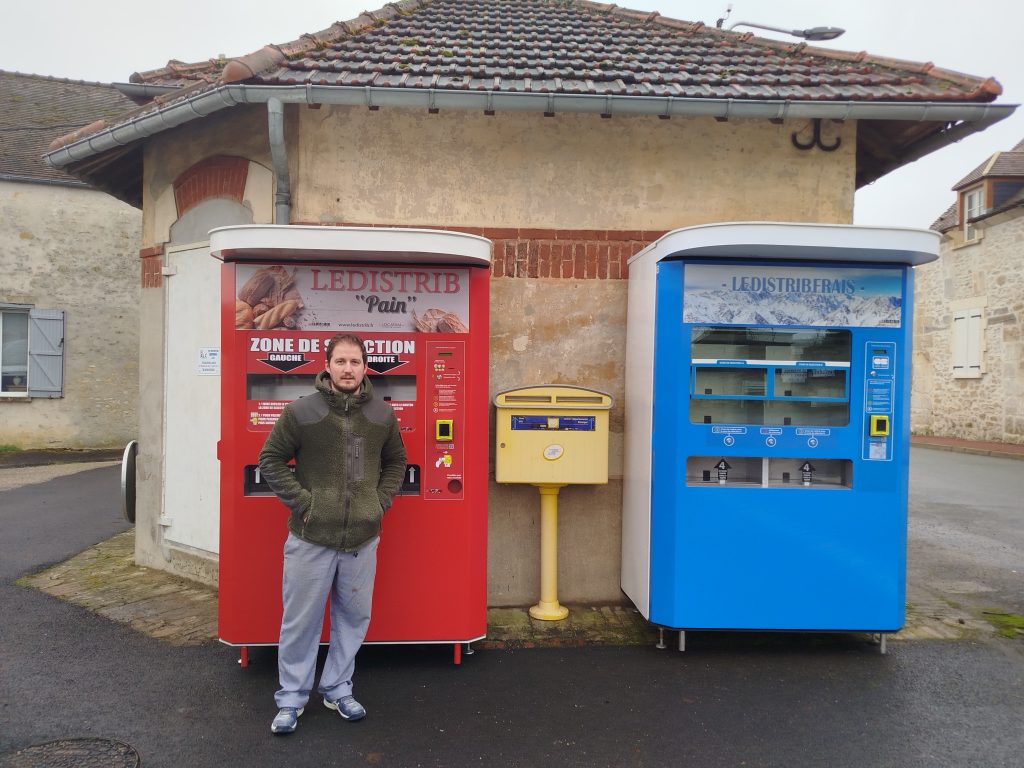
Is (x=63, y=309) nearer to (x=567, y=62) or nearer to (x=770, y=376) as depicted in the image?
(x=567, y=62)

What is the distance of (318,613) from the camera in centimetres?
350

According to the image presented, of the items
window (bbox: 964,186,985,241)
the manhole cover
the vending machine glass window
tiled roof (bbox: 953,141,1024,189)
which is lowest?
the manhole cover

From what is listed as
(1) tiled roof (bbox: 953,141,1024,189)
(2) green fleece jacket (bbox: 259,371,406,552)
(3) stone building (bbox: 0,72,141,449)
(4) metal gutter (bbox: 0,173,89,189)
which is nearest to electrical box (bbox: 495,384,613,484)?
(2) green fleece jacket (bbox: 259,371,406,552)

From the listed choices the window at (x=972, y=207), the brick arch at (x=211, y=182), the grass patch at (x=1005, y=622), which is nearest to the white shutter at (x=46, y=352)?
the brick arch at (x=211, y=182)

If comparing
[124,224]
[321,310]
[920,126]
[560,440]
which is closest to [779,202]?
[920,126]

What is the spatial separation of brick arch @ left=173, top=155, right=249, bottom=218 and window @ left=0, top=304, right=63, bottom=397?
10546 millimetres

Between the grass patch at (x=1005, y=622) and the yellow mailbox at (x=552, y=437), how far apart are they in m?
3.02

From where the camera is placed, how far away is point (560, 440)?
464 cm

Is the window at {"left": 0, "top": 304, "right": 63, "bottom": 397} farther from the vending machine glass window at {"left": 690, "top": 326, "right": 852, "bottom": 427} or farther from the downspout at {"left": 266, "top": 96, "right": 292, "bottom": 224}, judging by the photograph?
the vending machine glass window at {"left": 690, "top": 326, "right": 852, "bottom": 427}

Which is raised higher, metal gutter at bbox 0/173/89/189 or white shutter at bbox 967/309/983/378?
metal gutter at bbox 0/173/89/189

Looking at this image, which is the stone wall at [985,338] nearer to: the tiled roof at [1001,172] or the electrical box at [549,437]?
the tiled roof at [1001,172]

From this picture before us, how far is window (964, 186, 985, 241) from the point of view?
717 inches

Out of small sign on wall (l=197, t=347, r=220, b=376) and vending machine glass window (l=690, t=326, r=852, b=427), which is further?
small sign on wall (l=197, t=347, r=220, b=376)

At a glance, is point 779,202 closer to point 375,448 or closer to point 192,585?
point 375,448
